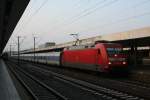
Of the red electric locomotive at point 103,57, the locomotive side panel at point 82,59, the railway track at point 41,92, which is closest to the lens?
the railway track at point 41,92

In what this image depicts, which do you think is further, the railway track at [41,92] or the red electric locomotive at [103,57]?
the red electric locomotive at [103,57]

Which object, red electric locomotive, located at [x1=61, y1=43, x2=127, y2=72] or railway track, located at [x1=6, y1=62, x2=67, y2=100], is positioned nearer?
railway track, located at [x1=6, y1=62, x2=67, y2=100]

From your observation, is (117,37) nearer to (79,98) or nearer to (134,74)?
(134,74)

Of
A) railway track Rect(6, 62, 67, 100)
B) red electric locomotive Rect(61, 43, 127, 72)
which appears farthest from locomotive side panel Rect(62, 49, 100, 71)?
railway track Rect(6, 62, 67, 100)

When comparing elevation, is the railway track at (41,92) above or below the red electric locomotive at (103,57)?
below

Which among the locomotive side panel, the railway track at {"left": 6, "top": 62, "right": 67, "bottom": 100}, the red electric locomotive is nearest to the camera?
the railway track at {"left": 6, "top": 62, "right": 67, "bottom": 100}

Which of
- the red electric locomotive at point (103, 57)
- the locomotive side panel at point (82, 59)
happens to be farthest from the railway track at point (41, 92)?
the locomotive side panel at point (82, 59)

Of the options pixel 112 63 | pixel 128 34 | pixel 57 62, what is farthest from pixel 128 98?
pixel 57 62

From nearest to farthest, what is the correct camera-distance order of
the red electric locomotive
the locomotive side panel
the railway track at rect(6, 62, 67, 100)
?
the railway track at rect(6, 62, 67, 100) < the red electric locomotive < the locomotive side panel

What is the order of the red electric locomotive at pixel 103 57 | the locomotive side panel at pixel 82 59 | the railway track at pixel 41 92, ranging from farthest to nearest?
1. the locomotive side panel at pixel 82 59
2. the red electric locomotive at pixel 103 57
3. the railway track at pixel 41 92

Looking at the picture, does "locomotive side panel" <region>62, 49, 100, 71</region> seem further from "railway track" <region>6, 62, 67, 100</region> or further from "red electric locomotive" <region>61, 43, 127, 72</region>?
"railway track" <region>6, 62, 67, 100</region>

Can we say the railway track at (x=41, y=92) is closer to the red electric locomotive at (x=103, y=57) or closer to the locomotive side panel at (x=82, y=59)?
the red electric locomotive at (x=103, y=57)

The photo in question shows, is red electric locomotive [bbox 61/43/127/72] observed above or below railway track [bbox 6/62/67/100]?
above

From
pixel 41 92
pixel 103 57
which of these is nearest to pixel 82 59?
pixel 103 57
